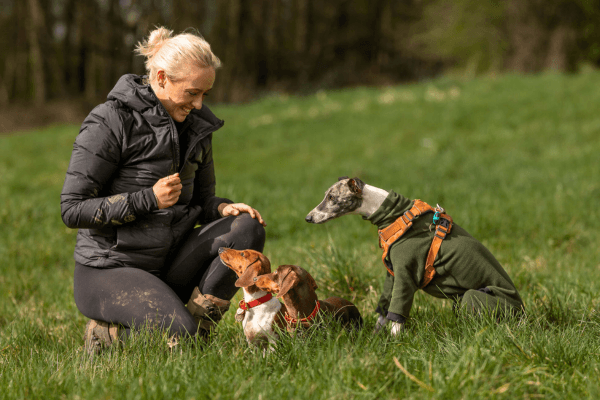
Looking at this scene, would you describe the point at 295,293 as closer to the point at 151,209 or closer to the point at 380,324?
the point at 380,324

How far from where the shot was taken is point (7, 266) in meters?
4.93

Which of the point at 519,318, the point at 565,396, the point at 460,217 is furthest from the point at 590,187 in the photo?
the point at 565,396

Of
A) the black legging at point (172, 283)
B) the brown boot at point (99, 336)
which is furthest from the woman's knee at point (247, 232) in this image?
the brown boot at point (99, 336)

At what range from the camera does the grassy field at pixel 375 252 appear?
2133 millimetres

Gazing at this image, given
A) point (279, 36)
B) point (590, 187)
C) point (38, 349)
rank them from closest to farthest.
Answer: point (38, 349) < point (590, 187) < point (279, 36)

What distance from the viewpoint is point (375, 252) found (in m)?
4.73

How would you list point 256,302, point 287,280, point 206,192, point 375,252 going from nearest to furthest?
point 287,280 → point 256,302 → point 206,192 → point 375,252

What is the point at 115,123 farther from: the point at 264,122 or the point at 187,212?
the point at 264,122

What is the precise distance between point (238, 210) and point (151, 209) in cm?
59

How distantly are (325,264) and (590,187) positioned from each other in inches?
187

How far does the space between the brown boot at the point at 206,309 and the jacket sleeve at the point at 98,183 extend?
2.00ft

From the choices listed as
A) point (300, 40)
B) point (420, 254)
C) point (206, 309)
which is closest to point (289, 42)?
point (300, 40)

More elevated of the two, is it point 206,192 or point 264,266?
point 206,192

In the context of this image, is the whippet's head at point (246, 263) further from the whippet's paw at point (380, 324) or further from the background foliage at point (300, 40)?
the background foliage at point (300, 40)
